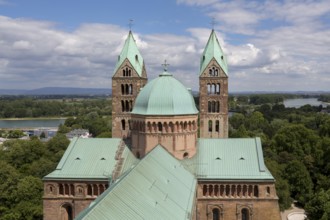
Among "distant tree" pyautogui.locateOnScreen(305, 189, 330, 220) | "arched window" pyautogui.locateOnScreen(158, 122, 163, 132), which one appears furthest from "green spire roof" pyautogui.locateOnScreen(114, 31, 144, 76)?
"distant tree" pyautogui.locateOnScreen(305, 189, 330, 220)

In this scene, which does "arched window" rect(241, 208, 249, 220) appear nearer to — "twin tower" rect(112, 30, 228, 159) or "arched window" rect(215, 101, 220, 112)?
"twin tower" rect(112, 30, 228, 159)

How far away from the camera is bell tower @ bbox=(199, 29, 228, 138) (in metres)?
63.6

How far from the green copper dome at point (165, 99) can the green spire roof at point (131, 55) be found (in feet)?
51.1

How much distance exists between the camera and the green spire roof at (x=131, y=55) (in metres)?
61.5

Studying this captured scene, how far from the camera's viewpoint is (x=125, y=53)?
202ft

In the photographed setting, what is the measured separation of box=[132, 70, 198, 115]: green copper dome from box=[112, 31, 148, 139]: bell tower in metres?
15.3

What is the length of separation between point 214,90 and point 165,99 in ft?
71.0

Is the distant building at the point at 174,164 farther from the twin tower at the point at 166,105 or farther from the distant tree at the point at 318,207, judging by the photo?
the distant tree at the point at 318,207

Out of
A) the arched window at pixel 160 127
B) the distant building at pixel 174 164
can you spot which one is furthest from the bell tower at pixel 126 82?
the arched window at pixel 160 127

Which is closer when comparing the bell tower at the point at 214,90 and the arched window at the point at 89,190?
the arched window at the point at 89,190

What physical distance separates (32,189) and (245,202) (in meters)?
29.6

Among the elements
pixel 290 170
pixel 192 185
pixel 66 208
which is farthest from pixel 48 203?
pixel 290 170

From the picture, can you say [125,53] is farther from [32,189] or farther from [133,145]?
[32,189]

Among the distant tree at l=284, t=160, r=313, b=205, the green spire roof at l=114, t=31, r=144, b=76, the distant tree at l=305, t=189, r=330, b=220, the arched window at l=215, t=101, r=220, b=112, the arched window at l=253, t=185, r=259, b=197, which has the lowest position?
the distant tree at l=284, t=160, r=313, b=205
